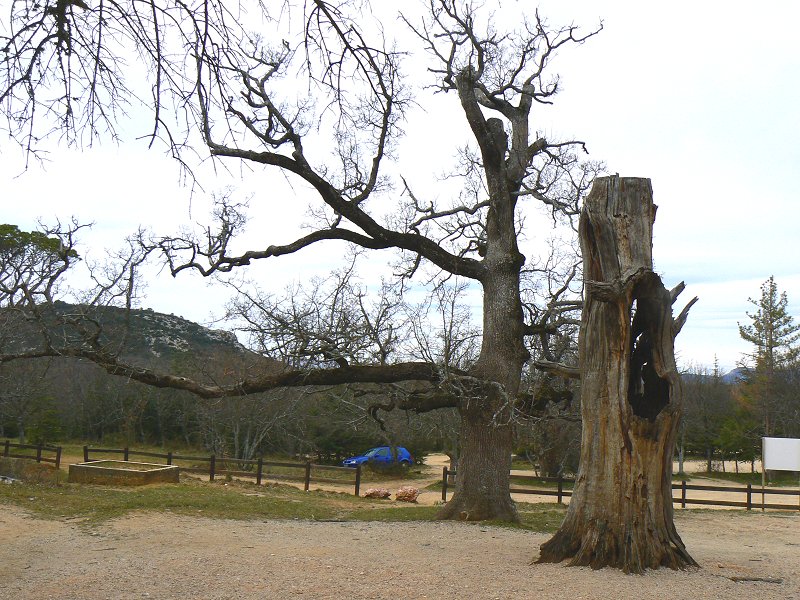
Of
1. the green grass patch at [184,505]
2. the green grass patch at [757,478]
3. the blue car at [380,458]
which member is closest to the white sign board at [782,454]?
the green grass patch at [184,505]

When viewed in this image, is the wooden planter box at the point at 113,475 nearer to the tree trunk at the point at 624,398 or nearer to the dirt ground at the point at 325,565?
the dirt ground at the point at 325,565

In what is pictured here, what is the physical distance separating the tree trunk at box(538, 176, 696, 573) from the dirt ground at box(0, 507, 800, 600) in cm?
41

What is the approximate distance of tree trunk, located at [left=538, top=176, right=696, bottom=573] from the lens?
308 inches

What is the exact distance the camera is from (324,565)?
8.00m

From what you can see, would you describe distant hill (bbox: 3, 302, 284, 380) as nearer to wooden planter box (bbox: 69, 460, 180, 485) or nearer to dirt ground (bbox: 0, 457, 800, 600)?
wooden planter box (bbox: 69, 460, 180, 485)

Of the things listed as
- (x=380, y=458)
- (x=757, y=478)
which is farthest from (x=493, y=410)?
(x=757, y=478)

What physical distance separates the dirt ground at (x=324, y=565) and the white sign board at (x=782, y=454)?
9604 millimetres

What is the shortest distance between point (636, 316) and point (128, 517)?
8.59 meters

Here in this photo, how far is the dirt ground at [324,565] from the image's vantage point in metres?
6.81

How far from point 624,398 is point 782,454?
15.7 m

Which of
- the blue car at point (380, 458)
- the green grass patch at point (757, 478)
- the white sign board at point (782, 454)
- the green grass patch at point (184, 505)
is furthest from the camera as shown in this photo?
the green grass patch at point (757, 478)

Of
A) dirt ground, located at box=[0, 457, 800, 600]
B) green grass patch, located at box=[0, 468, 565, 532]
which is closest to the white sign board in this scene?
green grass patch, located at box=[0, 468, 565, 532]

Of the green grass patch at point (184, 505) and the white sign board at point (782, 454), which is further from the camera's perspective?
the white sign board at point (782, 454)

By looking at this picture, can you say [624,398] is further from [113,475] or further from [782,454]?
[782,454]
